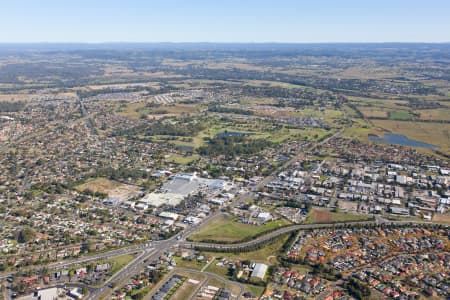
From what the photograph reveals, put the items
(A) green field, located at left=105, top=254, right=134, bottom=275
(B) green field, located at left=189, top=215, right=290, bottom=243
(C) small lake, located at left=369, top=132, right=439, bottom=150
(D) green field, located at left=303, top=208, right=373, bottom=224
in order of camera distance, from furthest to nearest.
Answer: (C) small lake, located at left=369, top=132, right=439, bottom=150 → (D) green field, located at left=303, top=208, right=373, bottom=224 → (B) green field, located at left=189, top=215, right=290, bottom=243 → (A) green field, located at left=105, top=254, right=134, bottom=275

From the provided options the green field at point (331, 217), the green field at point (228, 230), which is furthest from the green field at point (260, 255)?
the green field at point (331, 217)

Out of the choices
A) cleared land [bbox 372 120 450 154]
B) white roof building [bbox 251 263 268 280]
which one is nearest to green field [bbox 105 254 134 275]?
white roof building [bbox 251 263 268 280]

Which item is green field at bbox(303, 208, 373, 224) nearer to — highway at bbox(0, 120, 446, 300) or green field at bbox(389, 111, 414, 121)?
highway at bbox(0, 120, 446, 300)

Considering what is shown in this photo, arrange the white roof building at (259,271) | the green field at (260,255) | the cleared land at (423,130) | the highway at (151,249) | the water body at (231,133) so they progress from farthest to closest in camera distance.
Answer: the water body at (231,133) < the cleared land at (423,130) < the green field at (260,255) < the white roof building at (259,271) < the highway at (151,249)

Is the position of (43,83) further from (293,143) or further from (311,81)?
(293,143)

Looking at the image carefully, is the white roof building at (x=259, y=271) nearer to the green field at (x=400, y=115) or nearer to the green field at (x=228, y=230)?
the green field at (x=228, y=230)

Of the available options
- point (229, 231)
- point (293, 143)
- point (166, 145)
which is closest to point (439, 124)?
point (293, 143)

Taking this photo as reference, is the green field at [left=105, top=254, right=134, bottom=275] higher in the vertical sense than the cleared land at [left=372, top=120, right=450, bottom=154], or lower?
lower
